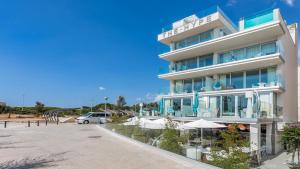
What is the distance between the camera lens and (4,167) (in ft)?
29.5

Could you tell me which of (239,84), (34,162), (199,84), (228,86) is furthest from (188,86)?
(34,162)

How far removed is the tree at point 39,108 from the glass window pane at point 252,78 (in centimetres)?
5504

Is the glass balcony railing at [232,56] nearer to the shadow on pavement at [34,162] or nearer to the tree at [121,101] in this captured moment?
the shadow on pavement at [34,162]

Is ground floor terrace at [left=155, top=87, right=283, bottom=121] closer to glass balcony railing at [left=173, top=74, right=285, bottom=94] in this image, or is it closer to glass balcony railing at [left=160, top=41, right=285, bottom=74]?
glass balcony railing at [left=173, top=74, right=285, bottom=94]

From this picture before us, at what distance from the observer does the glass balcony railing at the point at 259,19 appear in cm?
2417

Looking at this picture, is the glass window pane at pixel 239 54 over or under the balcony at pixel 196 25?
under

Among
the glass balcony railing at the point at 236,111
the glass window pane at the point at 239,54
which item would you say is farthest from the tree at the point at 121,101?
the glass window pane at the point at 239,54

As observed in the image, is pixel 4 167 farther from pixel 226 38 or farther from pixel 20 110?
pixel 20 110

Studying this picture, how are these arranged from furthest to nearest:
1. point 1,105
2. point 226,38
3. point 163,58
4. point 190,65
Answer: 1. point 1,105
2. point 163,58
3. point 190,65
4. point 226,38

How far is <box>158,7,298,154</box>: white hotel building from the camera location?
21266mm

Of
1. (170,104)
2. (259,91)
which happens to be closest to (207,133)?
(259,91)

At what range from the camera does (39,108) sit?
65250 mm

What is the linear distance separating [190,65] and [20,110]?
57.5 m

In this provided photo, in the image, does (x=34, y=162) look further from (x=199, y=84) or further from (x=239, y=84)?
(x=199, y=84)
